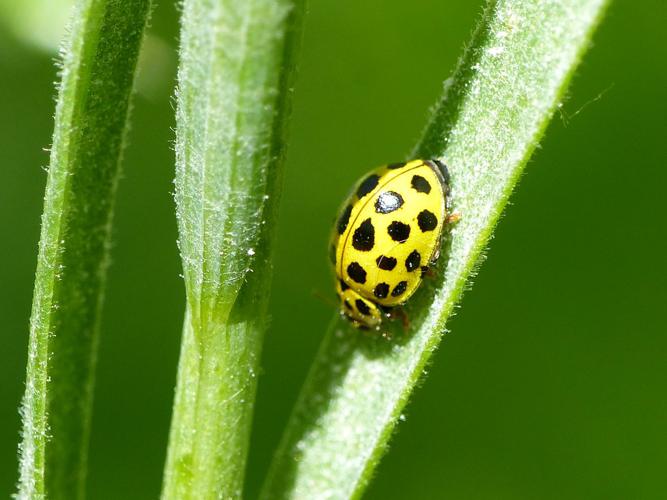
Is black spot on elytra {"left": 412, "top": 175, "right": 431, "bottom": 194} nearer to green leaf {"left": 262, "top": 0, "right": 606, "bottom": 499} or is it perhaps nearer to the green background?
green leaf {"left": 262, "top": 0, "right": 606, "bottom": 499}

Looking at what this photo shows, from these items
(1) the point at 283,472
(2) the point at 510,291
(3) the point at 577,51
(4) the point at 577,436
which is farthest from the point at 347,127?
(3) the point at 577,51

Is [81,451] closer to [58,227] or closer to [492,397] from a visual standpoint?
[58,227]

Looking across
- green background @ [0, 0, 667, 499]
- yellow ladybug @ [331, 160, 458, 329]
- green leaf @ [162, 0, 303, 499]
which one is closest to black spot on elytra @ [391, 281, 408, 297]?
yellow ladybug @ [331, 160, 458, 329]

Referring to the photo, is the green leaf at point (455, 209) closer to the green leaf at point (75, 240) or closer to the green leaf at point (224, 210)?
the green leaf at point (224, 210)

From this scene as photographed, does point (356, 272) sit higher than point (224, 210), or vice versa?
point (224, 210)

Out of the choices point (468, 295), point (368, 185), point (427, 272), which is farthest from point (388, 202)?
point (468, 295)

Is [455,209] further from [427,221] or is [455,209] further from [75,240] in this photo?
[75,240]

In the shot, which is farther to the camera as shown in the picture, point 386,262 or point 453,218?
point 386,262
